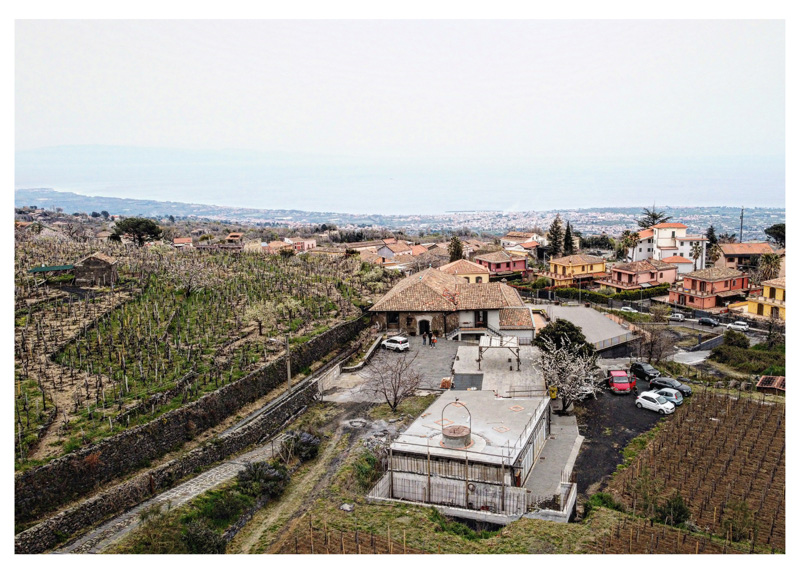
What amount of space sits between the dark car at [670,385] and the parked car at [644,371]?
801mm

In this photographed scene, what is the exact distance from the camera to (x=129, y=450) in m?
17.0

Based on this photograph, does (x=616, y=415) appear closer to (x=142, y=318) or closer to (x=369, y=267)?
(x=142, y=318)

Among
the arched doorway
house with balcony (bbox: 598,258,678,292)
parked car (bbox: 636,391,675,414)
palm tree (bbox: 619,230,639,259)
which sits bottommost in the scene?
parked car (bbox: 636,391,675,414)

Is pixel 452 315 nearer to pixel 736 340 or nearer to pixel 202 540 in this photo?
pixel 736 340

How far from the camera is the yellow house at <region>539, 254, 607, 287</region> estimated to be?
59500 mm

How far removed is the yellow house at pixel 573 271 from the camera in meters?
59.5

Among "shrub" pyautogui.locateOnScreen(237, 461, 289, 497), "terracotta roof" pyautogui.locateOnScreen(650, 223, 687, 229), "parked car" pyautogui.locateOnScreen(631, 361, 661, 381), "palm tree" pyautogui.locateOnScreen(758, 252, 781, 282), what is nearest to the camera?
"shrub" pyautogui.locateOnScreen(237, 461, 289, 497)

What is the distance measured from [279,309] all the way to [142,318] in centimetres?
694

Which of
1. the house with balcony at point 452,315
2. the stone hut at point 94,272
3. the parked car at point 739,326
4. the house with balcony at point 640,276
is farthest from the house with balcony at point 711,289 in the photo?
the stone hut at point 94,272

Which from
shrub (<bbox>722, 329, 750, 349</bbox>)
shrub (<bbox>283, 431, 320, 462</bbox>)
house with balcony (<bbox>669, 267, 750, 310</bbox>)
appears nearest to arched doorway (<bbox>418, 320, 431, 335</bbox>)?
shrub (<bbox>283, 431, 320, 462</bbox>)

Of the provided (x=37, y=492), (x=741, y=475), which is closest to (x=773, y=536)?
(x=741, y=475)

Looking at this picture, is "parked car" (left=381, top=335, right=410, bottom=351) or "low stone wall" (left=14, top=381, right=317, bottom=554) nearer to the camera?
"low stone wall" (left=14, top=381, right=317, bottom=554)

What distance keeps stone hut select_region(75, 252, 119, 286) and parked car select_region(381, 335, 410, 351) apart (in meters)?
15.8

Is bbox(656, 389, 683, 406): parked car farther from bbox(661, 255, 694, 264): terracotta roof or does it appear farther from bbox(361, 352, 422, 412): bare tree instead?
bbox(661, 255, 694, 264): terracotta roof
